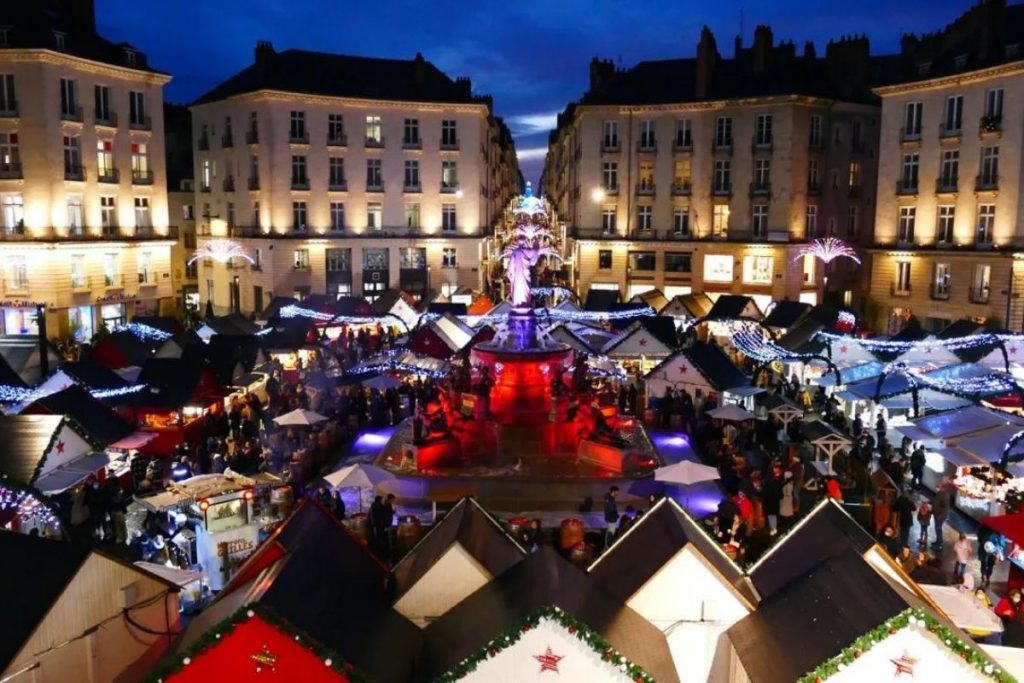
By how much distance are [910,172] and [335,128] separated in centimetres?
2802

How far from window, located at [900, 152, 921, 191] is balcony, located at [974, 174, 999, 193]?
3171 mm

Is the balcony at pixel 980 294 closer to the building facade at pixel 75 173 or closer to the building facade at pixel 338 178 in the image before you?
the building facade at pixel 338 178

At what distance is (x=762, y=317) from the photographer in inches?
1336

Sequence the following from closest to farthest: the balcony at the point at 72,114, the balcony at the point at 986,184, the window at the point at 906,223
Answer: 1. the balcony at the point at 986,184
2. the balcony at the point at 72,114
3. the window at the point at 906,223

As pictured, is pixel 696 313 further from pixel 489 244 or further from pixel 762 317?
pixel 489 244

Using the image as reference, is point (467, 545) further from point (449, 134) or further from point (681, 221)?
point (449, 134)

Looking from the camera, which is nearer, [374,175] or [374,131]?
[374,131]

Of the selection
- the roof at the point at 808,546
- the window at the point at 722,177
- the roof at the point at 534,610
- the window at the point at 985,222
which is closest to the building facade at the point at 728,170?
the window at the point at 722,177

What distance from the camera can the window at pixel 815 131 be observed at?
150 ft

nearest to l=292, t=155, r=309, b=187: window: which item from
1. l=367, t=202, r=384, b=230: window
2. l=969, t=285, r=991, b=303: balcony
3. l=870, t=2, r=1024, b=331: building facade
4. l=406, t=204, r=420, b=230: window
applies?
l=367, t=202, r=384, b=230: window

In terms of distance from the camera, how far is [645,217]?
48938 millimetres

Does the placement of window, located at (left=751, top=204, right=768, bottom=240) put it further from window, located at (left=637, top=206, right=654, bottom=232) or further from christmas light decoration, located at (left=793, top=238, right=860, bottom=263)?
window, located at (left=637, top=206, right=654, bottom=232)

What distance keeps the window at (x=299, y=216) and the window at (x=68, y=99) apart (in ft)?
37.6

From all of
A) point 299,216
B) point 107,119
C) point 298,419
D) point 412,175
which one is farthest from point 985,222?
point 107,119
